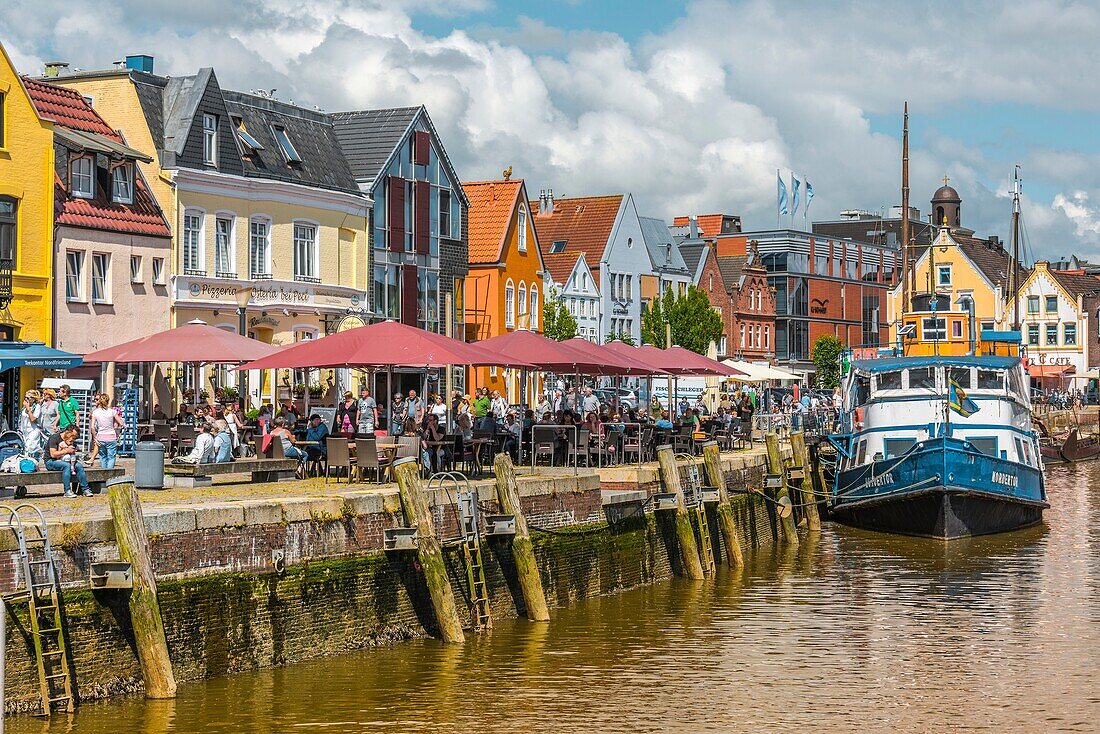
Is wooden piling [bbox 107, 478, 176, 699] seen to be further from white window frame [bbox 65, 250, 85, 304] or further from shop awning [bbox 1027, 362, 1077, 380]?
shop awning [bbox 1027, 362, 1077, 380]

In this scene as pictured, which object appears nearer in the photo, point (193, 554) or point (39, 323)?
point (193, 554)

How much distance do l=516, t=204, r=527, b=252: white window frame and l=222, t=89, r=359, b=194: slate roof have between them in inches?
492

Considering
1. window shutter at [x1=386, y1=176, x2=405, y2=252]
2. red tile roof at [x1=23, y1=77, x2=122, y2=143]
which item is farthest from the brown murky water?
window shutter at [x1=386, y1=176, x2=405, y2=252]

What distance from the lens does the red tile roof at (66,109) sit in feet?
125

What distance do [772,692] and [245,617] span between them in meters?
5.58

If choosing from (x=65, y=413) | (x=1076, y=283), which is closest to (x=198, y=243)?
(x=65, y=413)

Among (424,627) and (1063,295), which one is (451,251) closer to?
(424,627)

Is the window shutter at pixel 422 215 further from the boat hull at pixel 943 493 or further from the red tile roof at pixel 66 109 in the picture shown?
the boat hull at pixel 943 493

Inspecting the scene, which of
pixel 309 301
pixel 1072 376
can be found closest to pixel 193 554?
pixel 309 301

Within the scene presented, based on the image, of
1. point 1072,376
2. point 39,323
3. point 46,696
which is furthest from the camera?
point 1072,376

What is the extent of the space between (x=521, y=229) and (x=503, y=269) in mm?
2935

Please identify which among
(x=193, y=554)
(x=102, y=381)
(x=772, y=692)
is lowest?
(x=772, y=692)

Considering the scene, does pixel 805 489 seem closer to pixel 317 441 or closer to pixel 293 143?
pixel 317 441

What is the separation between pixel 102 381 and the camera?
122ft
